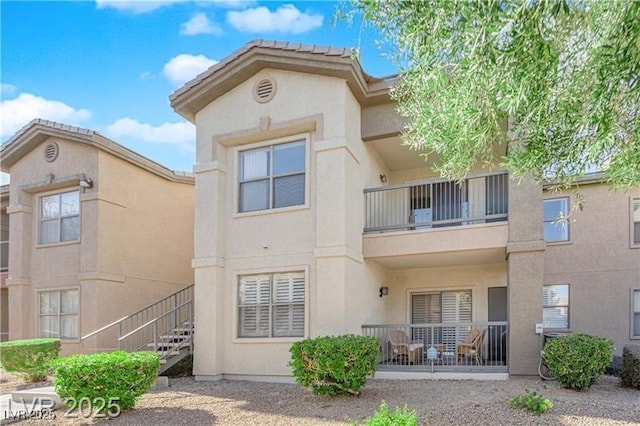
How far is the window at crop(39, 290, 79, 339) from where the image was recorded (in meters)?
14.3

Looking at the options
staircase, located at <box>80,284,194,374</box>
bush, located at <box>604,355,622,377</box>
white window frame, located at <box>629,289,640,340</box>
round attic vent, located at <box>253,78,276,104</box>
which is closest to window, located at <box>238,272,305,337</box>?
staircase, located at <box>80,284,194,374</box>

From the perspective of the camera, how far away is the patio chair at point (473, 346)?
37.4ft

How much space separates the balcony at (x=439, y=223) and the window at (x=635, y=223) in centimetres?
490

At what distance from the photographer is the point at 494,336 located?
→ 12.5m

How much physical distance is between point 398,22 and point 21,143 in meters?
14.1

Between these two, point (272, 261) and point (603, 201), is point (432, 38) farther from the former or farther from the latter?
point (603, 201)

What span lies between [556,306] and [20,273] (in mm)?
16824

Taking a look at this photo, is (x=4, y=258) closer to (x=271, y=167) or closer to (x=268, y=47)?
(x=271, y=167)

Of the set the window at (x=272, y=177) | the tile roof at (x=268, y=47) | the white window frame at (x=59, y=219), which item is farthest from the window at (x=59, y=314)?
the tile roof at (x=268, y=47)

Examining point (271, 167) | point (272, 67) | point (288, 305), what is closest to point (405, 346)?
point (288, 305)

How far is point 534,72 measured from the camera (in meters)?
4.94

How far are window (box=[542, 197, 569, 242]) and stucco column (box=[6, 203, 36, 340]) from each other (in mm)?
16565

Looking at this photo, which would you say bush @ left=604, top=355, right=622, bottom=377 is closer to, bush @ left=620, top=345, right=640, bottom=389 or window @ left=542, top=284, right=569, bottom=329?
window @ left=542, top=284, right=569, bottom=329

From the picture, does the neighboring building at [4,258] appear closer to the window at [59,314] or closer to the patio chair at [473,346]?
the window at [59,314]
